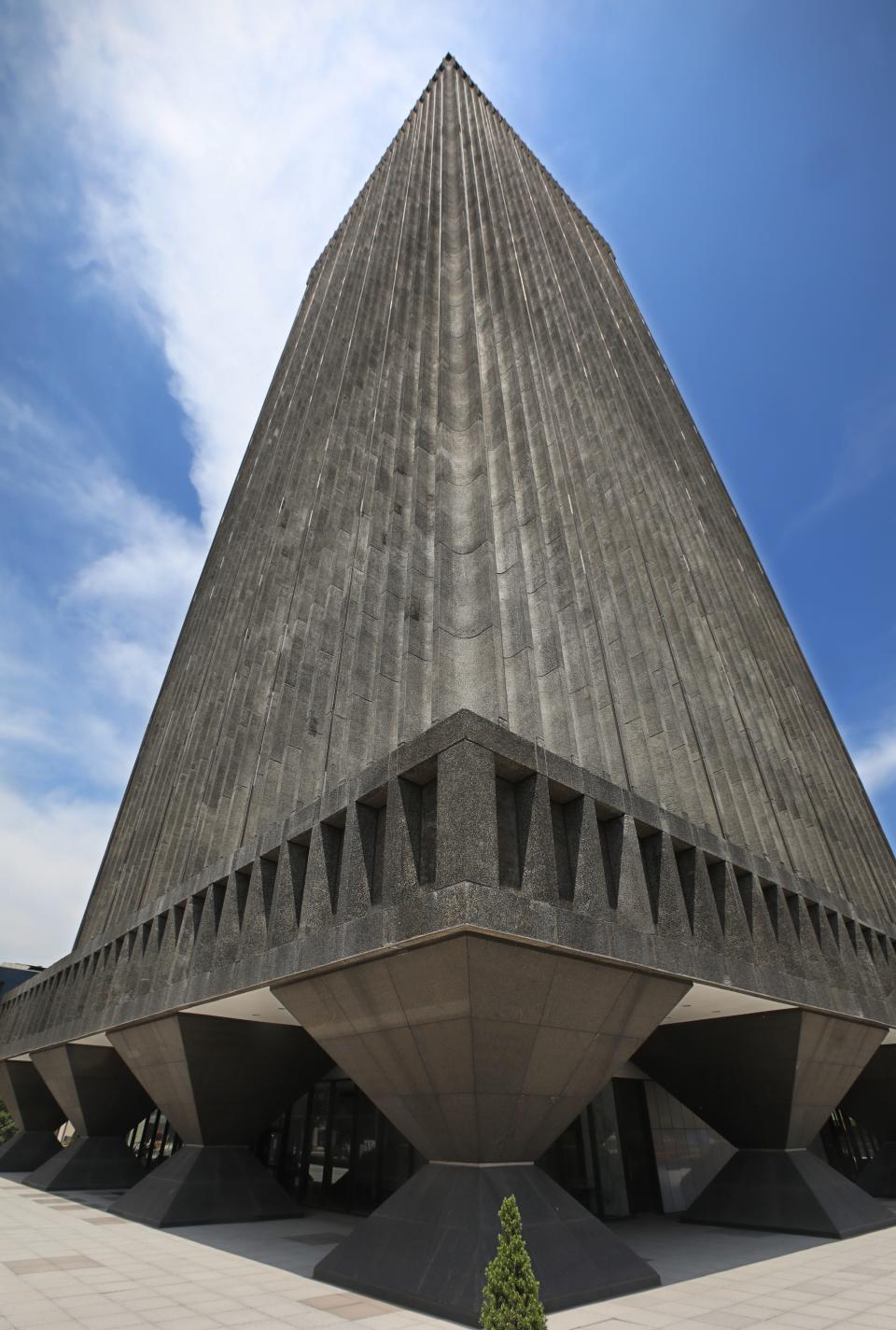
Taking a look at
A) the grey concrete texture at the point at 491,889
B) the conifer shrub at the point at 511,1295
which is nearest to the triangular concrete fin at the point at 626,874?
the grey concrete texture at the point at 491,889

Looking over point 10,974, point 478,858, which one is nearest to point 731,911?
point 478,858

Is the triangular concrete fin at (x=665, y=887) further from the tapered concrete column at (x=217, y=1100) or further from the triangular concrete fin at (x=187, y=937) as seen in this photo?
the tapered concrete column at (x=217, y=1100)

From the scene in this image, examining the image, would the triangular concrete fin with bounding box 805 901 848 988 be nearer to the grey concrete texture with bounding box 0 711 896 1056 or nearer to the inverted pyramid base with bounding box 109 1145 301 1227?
the grey concrete texture with bounding box 0 711 896 1056

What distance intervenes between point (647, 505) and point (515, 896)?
17664 mm

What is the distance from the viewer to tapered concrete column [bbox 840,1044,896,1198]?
915 inches

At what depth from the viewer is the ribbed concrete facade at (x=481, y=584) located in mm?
16344

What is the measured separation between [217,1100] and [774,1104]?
12598mm

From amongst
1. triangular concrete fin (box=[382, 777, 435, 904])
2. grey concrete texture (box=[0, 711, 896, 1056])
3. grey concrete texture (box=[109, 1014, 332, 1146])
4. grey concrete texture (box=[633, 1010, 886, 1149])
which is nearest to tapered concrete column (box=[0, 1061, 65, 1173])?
grey concrete texture (box=[109, 1014, 332, 1146])

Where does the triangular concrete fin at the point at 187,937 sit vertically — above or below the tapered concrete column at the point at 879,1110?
above

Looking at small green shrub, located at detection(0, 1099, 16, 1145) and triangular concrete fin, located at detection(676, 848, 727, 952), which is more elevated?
triangular concrete fin, located at detection(676, 848, 727, 952)

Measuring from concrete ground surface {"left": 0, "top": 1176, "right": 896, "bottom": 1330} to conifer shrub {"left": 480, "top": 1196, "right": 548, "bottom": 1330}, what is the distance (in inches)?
166

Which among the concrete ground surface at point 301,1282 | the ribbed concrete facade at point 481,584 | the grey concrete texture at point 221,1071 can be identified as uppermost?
the ribbed concrete facade at point 481,584

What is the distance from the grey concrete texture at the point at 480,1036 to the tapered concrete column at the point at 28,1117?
27.1m

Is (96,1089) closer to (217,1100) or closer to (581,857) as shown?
(217,1100)
